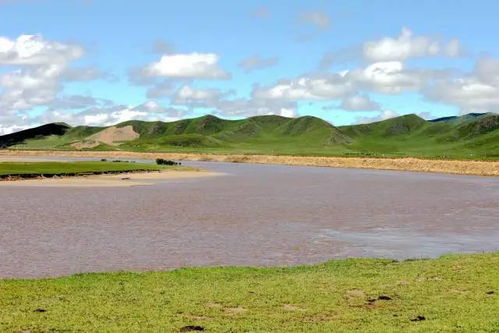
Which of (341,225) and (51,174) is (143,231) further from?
(51,174)

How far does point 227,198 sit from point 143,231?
2535 centimetres

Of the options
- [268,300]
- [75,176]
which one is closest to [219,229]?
[268,300]

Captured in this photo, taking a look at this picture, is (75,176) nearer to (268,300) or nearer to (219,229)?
(219,229)

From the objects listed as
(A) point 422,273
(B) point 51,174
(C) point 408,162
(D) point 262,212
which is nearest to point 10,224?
(D) point 262,212

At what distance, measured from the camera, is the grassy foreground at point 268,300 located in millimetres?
15914

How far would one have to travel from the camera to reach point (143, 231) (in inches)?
1463

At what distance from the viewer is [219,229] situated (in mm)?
38531

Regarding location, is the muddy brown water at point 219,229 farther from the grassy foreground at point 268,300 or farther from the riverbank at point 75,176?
the riverbank at point 75,176

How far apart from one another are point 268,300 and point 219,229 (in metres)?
19.9

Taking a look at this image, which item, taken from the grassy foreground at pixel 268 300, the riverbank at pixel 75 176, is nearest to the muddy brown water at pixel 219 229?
the grassy foreground at pixel 268 300

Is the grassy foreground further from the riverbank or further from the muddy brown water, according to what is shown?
the riverbank

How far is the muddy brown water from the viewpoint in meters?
28.4

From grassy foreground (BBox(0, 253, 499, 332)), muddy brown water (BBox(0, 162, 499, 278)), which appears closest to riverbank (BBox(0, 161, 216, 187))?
muddy brown water (BBox(0, 162, 499, 278))

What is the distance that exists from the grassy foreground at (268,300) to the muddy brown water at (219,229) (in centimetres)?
390
